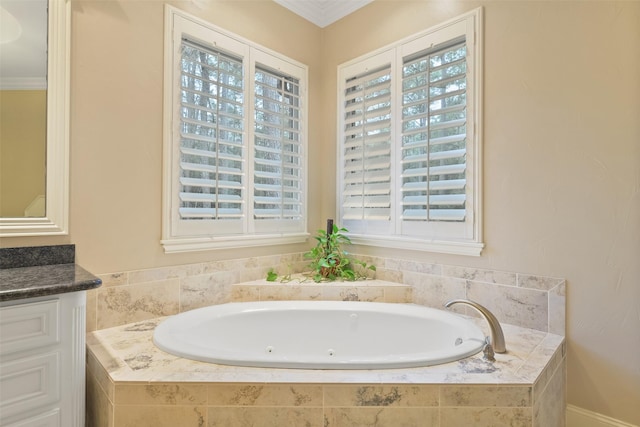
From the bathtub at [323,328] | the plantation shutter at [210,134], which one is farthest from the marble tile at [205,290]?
the plantation shutter at [210,134]

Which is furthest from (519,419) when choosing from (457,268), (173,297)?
(173,297)

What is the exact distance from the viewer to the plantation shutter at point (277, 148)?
249cm

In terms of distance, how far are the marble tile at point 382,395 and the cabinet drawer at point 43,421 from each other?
1.00 m

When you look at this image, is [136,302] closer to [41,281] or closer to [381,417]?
[41,281]

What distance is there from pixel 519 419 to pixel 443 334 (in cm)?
69

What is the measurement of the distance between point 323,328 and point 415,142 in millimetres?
1390

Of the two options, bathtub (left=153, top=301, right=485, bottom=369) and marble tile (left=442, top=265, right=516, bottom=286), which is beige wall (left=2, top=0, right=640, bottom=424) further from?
bathtub (left=153, top=301, right=485, bottom=369)

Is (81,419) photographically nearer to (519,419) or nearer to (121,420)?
(121,420)

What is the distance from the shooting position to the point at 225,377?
1219mm

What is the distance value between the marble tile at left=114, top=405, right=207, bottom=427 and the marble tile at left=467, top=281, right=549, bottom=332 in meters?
1.62

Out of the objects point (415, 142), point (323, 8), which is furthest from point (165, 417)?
point (323, 8)

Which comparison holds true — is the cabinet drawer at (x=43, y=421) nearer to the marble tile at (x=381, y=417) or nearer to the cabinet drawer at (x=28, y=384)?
the cabinet drawer at (x=28, y=384)

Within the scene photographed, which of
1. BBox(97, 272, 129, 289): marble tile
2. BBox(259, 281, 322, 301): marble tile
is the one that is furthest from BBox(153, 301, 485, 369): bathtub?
BBox(97, 272, 129, 289): marble tile

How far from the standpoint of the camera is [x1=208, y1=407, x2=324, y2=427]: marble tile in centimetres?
119
